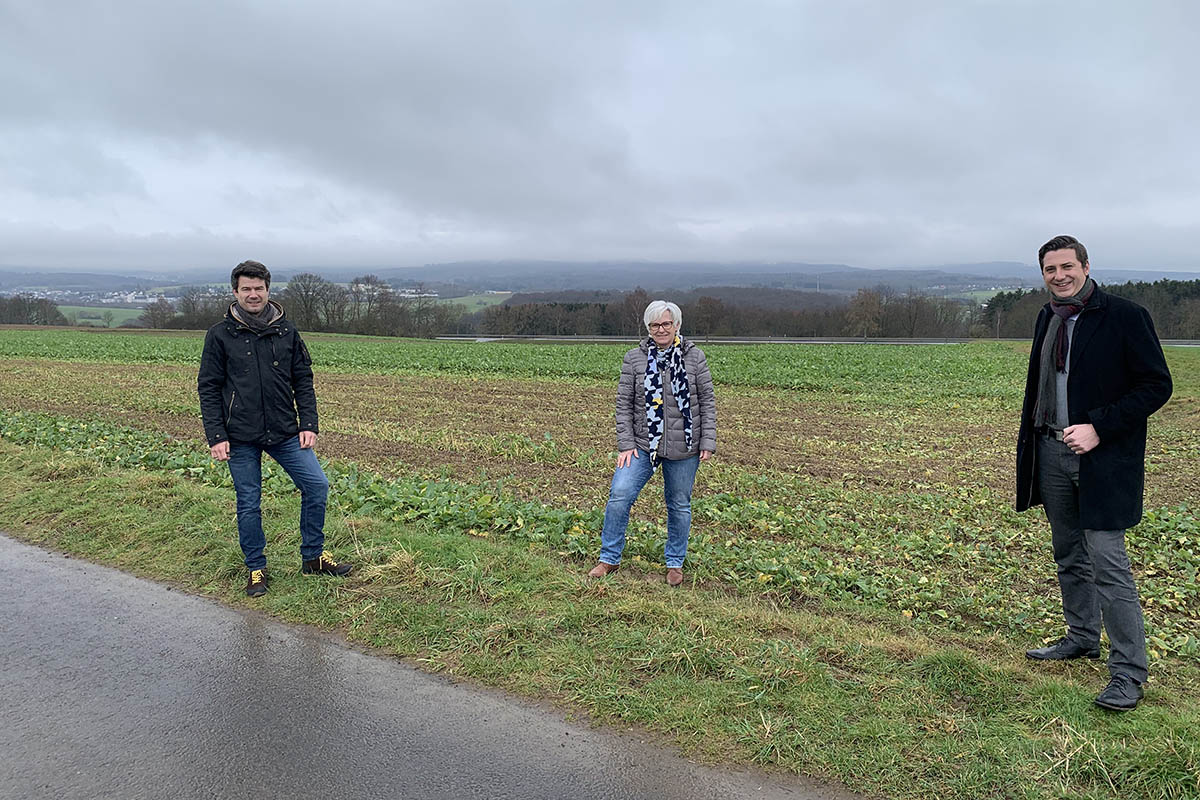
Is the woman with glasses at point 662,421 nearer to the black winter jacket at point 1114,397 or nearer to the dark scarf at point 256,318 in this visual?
the black winter jacket at point 1114,397

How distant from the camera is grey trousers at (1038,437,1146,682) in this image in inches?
151

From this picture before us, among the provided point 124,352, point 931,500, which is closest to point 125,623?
point 931,500

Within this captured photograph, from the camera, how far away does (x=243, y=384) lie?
520 centimetres

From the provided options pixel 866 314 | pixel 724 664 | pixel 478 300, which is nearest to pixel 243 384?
pixel 724 664

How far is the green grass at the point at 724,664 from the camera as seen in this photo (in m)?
3.26

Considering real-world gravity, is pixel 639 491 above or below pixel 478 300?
below

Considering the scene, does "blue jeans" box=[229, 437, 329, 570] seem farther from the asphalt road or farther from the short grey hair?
the short grey hair

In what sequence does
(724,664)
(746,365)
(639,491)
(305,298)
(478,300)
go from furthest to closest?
(478,300)
(305,298)
(746,365)
(639,491)
(724,664)

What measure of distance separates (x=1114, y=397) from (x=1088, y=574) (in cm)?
118

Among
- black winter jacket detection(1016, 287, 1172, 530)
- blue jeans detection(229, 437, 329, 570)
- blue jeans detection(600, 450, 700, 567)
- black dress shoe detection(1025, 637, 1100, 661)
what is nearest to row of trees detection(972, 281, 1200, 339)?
blue jeans detection(600, 450, 700, 567)

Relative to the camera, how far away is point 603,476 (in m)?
9.59

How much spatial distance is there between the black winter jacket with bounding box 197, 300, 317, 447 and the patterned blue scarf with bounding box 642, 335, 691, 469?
2.44 metres

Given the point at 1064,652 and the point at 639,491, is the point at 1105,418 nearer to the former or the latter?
the point at 1064,652

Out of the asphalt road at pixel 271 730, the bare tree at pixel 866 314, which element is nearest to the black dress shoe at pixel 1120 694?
the asphalt road at pixel 271 730
